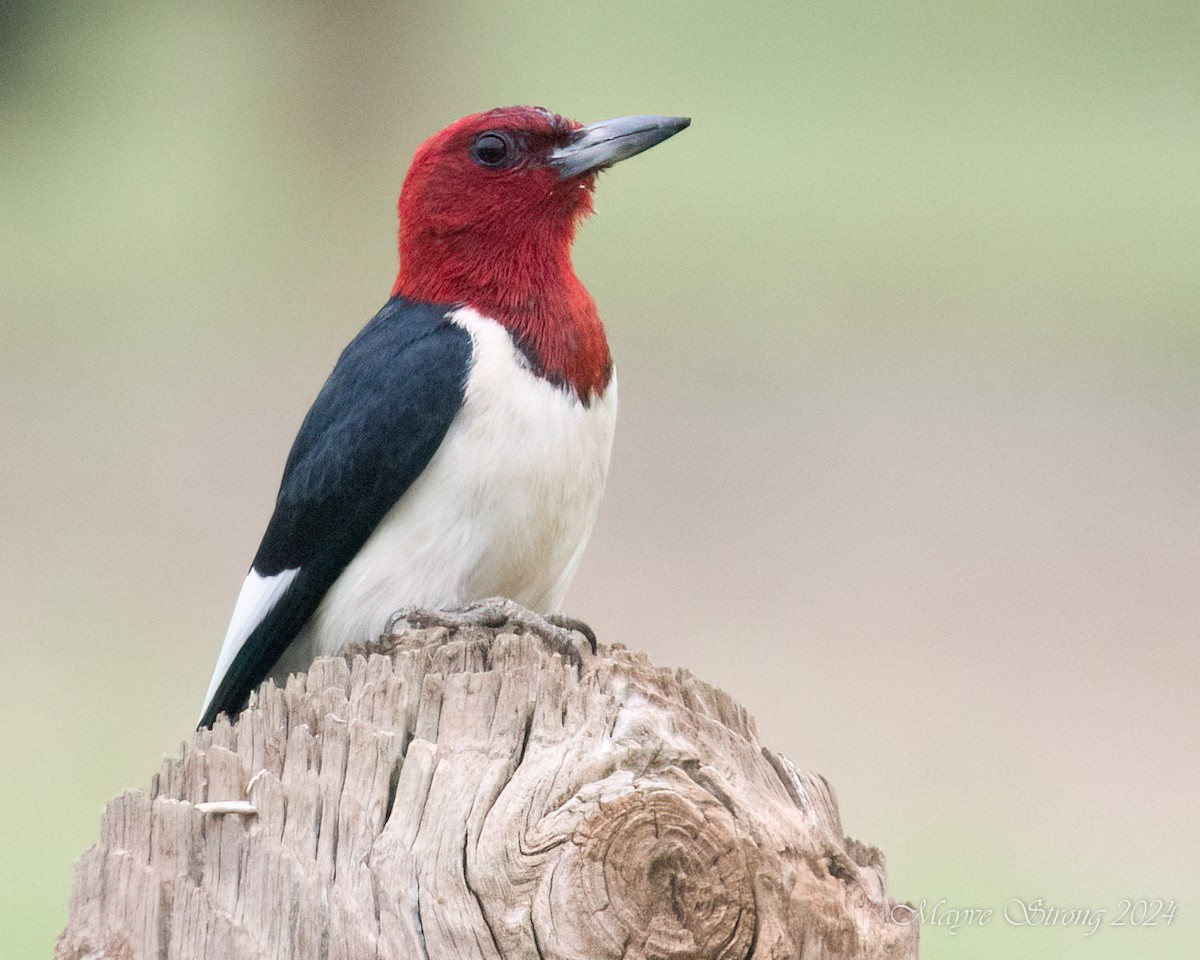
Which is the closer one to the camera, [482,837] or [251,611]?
[482,837]

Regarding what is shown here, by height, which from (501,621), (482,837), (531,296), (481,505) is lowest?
(482,837)

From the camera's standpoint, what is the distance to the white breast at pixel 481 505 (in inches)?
81.4

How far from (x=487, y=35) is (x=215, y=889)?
7.44 meters

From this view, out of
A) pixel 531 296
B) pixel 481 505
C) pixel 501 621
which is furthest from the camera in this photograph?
pixel 531 296

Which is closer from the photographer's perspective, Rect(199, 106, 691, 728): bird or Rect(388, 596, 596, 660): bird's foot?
Rect(388, 596, 596, 660): bird's foot

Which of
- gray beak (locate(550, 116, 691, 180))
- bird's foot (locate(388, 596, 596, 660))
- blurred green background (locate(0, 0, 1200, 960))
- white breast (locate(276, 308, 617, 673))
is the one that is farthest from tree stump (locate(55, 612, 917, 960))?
blurred green background (locate(0, 0, 1200, 960))

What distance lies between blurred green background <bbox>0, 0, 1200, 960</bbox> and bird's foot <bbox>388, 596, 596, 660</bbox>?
6.27ft

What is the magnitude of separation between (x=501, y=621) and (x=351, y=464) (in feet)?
1.10

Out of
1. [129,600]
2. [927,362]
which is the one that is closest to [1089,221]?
[927,362]

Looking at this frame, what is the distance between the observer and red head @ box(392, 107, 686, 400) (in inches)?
87.0

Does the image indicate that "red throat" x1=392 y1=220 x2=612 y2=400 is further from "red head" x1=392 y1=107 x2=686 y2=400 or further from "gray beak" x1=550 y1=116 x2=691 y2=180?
"gray beak" x1=550 y1=116 x2=691 y2=180

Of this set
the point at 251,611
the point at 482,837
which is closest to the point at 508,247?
the point at 251,611

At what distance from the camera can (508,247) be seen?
7.40 feet

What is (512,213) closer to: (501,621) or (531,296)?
(531,296)
